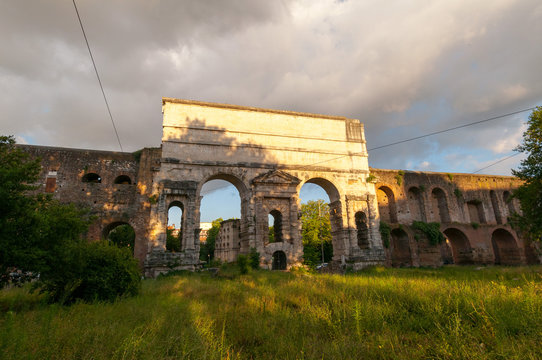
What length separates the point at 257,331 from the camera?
4379 millimetres

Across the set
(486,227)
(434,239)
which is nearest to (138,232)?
(434,239)

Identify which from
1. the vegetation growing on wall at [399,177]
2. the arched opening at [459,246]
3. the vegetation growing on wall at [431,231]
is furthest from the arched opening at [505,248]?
the vegetation growing on wall at [399,177]

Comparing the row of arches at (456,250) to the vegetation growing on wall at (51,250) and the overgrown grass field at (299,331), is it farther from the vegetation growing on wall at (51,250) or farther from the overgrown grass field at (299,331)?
the vegetation growing on wall at (51,250)

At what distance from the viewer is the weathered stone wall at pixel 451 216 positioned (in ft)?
77.2

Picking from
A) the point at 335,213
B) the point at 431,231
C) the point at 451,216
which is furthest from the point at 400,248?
the point at 335,213

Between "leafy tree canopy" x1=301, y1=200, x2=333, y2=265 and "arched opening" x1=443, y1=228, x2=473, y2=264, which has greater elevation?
"leafy tree canopy" x1=301, y1=200, x2=333, y2=265

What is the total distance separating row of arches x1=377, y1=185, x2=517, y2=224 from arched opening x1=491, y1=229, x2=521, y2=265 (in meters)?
1.45

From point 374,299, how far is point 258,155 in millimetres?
14696

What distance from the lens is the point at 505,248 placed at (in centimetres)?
2714

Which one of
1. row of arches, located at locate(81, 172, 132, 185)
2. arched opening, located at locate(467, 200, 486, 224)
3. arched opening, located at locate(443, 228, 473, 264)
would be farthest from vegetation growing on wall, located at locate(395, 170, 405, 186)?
row of arches, located at locate(81, 172, 132, 185)

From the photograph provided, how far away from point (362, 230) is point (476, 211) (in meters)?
15.0

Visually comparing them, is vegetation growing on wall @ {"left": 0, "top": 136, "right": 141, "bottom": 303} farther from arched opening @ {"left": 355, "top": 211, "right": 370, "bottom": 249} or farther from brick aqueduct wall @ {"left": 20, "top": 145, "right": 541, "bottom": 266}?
arched opening @ {"left": 355, "top": 211, "right": 370, "bottom": 249}

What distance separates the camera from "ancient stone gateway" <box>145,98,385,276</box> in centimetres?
1756

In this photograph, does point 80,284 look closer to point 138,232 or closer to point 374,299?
point 374,299
